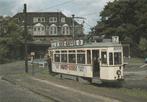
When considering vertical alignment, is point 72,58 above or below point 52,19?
below

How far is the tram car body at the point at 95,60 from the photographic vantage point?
3300 cm

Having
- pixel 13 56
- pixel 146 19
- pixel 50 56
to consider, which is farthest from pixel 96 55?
pixel 13 56

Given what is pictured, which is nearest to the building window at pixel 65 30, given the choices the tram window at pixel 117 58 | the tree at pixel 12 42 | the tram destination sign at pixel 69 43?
the tree at pixel 12 42

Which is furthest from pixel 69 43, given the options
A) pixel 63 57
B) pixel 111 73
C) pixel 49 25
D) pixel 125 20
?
pixel 49 25

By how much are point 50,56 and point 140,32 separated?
45607 millimetres

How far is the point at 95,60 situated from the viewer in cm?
3500

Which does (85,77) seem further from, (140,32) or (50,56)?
(140,32)

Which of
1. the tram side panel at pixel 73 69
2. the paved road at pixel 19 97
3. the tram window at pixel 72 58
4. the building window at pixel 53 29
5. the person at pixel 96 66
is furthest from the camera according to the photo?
the building window at pixel 53 29

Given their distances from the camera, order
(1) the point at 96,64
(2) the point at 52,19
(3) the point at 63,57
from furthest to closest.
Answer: (2) the point at 52,19 < (3) the point at 63,57 < (1) the point at 96,64

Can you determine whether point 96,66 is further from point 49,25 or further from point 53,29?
point 49,25

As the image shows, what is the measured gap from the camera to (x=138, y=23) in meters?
91.6

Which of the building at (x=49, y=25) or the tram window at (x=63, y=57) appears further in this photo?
the building at (x=49, y=25)

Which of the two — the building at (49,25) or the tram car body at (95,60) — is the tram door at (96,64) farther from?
the building at (49,25)

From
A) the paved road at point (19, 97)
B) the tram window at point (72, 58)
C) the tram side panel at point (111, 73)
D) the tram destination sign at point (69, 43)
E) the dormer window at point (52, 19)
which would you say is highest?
the dormer window at point (52, 19)
